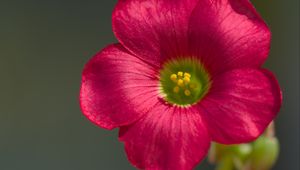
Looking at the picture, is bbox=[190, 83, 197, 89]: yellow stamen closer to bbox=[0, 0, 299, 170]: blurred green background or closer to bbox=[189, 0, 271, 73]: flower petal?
bbox=[189, 0, 271, 73]: flower petal

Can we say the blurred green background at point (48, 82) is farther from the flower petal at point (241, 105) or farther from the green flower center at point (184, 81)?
the flower petal at point (241, 105)

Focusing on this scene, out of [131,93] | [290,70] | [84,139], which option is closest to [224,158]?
[131,93]

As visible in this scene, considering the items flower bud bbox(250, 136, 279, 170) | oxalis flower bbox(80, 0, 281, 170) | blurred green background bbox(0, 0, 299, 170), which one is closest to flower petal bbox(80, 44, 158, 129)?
oxalis flower bbox(80, 0, 281, 170)

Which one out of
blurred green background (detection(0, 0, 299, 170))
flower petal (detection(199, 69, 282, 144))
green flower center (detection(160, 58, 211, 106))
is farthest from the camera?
blurred green background (detection(0, 0, 299, 170))

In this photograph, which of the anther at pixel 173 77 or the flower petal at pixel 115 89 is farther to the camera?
the anther at pixel 173 77

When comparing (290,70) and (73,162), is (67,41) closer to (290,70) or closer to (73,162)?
(73,162)

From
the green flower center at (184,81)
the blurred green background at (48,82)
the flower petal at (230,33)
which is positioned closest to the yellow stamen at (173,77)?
the green flower center at (184,81)
